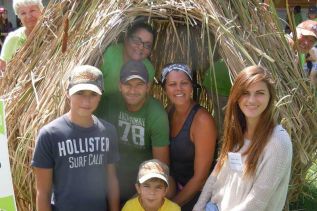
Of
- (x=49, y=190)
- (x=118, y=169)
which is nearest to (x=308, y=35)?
(x=118, y=169)

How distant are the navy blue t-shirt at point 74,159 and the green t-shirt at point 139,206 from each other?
0.18 metres

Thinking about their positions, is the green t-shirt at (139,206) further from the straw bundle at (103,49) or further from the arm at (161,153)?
the straw bundle at (103,49)

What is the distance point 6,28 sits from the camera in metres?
12.6

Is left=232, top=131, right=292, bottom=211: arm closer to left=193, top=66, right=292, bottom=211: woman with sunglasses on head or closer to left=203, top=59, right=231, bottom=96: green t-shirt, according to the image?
left=193, top=66, right=292, bottom=211: woman with sunglasses on head

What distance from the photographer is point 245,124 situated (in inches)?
117

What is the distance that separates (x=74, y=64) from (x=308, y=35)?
2.60 m

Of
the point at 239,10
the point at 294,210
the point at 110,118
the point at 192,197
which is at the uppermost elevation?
the point at 239,10

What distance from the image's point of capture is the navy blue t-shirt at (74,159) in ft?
9.41

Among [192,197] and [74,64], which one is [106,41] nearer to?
[74,64]

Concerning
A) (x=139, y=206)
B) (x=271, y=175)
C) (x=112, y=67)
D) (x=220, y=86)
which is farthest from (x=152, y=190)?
(x=220, y=86)

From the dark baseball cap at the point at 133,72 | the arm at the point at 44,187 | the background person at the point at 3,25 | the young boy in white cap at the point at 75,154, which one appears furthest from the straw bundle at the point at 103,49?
the background person at the point at 3,25

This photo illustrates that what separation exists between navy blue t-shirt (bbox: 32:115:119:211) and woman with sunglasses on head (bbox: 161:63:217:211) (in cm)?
56

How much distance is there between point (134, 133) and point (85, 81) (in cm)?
59

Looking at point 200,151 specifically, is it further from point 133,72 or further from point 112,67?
point 112,67
